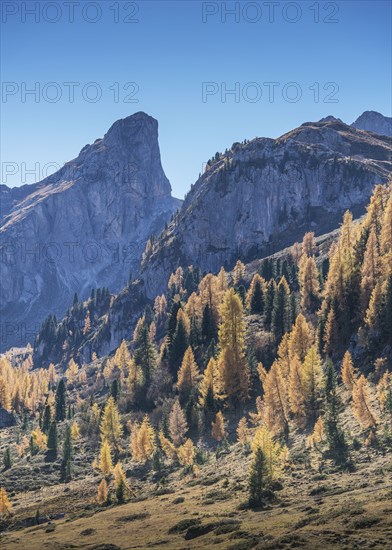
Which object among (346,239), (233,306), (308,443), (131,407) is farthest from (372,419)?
(131,407)

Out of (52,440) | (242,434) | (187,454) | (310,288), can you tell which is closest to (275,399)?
(242,434)

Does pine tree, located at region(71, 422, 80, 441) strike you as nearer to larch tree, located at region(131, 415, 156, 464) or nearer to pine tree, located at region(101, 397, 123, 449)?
pine tree, located at region(101, 397, 123, 449)

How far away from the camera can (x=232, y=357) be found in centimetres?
10900

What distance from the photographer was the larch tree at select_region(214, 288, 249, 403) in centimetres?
10719

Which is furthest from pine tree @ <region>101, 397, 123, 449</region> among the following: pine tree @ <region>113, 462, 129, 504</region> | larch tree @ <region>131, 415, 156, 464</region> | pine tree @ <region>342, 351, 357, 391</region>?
pine tree @ <region>342, 351, 357, 391</region>

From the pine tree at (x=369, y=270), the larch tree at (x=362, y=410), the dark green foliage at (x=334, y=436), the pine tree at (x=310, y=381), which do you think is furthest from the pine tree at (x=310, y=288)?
the larch tree at (x=362, y=410)

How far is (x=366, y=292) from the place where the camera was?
104 meters

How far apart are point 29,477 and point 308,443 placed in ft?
176

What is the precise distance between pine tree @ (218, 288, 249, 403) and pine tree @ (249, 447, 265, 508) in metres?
46.7

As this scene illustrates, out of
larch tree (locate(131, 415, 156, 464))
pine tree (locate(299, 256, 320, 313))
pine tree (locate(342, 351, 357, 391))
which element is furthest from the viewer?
pine tree (locate(299, 256, 320, 313))

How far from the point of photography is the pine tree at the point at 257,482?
5544 cm

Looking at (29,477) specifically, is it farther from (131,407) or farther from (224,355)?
(224,355)

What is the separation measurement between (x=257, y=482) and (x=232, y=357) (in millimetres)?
52757

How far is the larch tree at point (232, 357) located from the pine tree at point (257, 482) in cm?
4674
